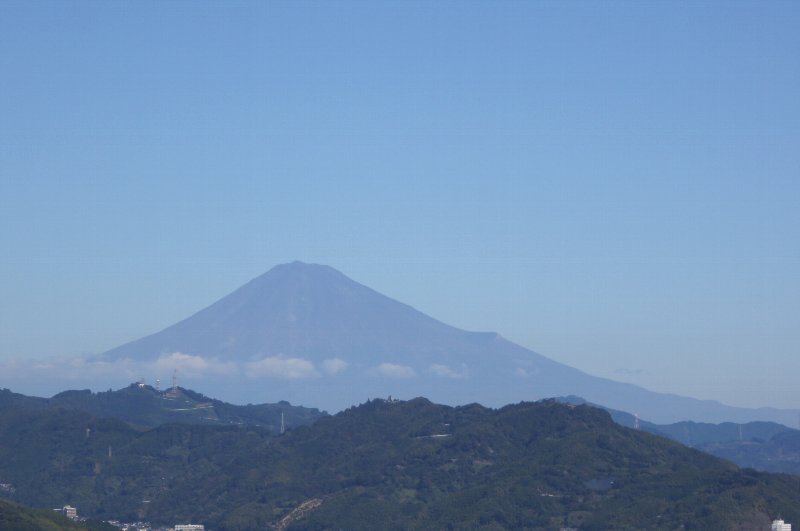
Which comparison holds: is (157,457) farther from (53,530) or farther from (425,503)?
(53,530)

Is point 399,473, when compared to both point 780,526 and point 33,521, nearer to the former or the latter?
point 780,526

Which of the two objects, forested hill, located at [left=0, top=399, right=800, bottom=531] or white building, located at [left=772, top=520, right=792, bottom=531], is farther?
forested hill, located at [left=0, top=399, right=800, bottom=531]

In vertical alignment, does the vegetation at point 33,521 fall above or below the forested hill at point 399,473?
below

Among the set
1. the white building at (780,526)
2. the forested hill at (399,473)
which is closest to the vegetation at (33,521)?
the forested hill at (399,473)

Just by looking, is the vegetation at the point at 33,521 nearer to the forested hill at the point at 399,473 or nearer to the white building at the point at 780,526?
the forested hill at the point at 399,473

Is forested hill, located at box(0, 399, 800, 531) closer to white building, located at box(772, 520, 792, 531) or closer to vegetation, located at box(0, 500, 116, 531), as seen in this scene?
white building, located at box(772, 520, 792, 531)

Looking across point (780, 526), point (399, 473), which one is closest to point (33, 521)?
point (399, 473)

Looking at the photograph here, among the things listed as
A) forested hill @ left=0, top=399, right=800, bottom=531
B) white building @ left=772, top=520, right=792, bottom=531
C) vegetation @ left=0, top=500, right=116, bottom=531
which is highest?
forested hill @ left=0, top=399, right=800, bottom=531

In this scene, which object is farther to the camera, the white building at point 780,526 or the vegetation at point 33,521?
the white building at point 780,526

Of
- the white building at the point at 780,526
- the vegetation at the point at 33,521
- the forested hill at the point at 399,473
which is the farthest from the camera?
the forested hill at the point at 399,473

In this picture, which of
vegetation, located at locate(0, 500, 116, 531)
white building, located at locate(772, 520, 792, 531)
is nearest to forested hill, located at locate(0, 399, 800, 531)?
white building, located at locate(772, 520, 792, 531)
